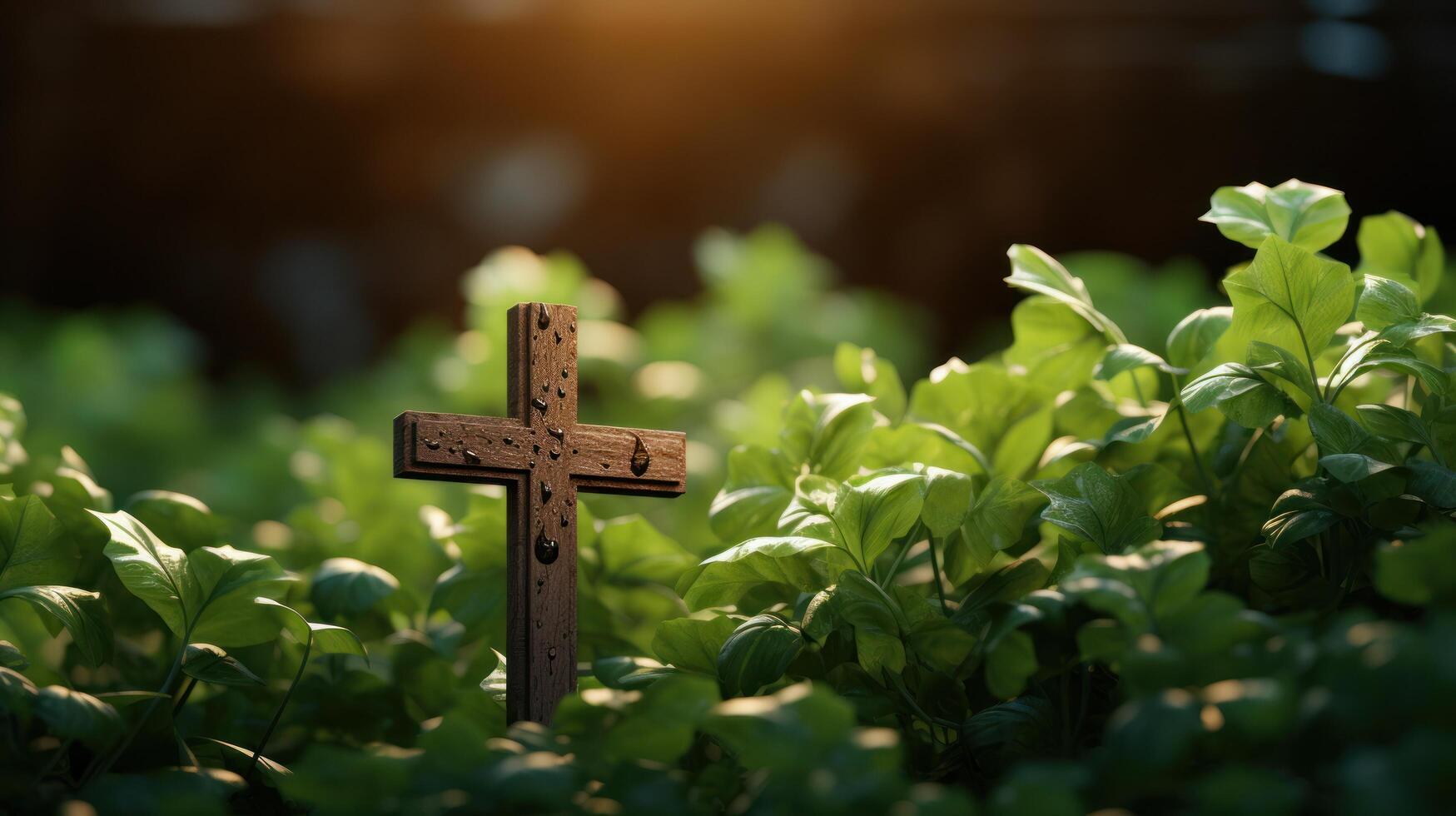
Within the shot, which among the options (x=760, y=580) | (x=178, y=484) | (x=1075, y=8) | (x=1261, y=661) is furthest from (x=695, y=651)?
(x=1075, y=8)

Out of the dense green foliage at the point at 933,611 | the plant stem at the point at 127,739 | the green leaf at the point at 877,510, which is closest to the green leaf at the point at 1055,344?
the dense green foliage at the point at 933,611

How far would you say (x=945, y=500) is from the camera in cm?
72

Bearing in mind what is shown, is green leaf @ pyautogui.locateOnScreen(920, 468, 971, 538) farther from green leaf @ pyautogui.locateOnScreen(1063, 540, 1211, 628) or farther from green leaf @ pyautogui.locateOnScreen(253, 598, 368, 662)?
green leaf @ pyautogui.locateOnScreen(253, 598, 368, 662)

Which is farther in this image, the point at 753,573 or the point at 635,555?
the point at 635,555

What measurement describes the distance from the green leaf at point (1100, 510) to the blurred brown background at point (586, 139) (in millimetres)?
1933

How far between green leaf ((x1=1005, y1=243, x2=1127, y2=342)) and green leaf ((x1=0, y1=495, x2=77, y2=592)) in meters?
0.61

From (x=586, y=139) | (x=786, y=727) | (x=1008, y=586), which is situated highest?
(x=586, y=139)

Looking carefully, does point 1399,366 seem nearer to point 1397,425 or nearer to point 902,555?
point 1397,425

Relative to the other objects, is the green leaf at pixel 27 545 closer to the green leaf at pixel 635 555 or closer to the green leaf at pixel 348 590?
the green leaf at pixel 348 590

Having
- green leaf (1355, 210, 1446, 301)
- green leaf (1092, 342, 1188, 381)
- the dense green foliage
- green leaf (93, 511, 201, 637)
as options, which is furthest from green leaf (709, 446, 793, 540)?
green leaf (1355, 210, 1446, 301)

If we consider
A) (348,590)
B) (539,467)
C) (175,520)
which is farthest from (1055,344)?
(175,520)

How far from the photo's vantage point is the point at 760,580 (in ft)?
2.48

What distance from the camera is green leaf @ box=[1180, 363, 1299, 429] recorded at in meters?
0.67

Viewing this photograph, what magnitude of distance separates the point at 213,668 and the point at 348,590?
0.39ft
